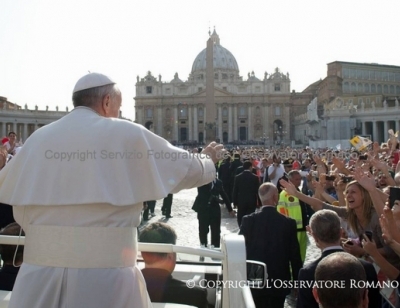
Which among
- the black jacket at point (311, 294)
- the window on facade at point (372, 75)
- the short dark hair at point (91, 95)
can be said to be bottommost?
the black jacket at point (311, 294)

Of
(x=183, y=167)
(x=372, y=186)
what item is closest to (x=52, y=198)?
(x=183, y=167)

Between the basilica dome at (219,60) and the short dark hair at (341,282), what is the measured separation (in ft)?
369

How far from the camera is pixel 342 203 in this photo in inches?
239

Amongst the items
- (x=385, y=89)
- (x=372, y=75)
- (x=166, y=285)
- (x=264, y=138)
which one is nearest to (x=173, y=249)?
(x=166, y=285)

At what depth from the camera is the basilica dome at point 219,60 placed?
Result: 114188mm

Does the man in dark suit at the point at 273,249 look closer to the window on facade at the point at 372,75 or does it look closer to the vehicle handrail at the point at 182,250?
the vehicle handrail at the point at 182,250

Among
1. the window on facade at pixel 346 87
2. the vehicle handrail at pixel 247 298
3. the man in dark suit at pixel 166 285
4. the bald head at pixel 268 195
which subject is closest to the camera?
the vehicle handrail at pixel 247 298

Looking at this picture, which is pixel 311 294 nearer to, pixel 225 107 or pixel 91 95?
pixel 91 95

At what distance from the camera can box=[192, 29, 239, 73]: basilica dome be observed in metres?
→ 114

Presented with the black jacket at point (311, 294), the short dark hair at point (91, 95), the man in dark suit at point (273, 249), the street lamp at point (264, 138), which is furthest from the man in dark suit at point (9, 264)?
the street lamp at point (264, 138)

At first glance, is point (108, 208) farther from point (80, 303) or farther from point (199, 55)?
point (199, 55)

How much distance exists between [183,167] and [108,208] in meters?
0.37

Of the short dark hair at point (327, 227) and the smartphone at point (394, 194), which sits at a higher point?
the smartphone at point (394, 194)

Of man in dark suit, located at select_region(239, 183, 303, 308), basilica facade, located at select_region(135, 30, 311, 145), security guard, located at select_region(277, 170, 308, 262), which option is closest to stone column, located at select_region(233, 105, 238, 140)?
basilica facade, located at select_region(135, 30, 311, 145)
